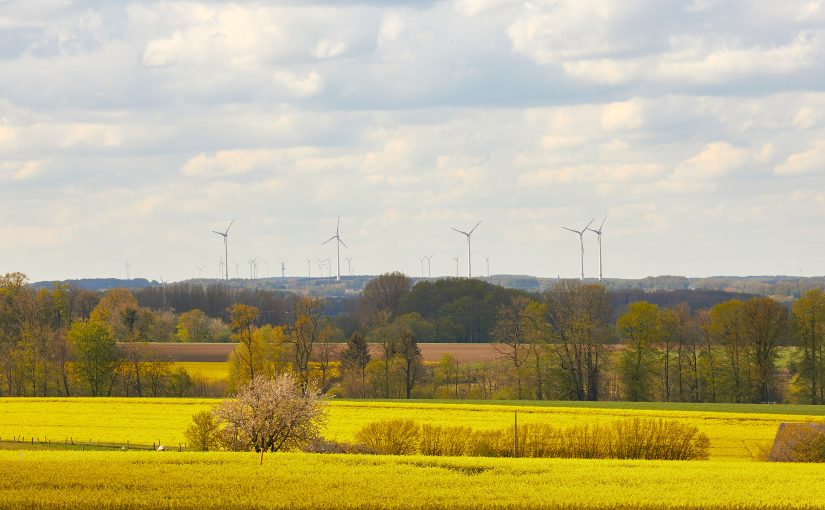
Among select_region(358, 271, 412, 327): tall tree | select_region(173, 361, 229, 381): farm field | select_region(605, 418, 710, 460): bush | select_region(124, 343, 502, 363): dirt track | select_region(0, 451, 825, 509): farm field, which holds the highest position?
select_region(358, 271, 412, 327): tall tree

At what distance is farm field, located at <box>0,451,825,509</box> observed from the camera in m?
34.4

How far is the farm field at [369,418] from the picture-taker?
6531 centimetres

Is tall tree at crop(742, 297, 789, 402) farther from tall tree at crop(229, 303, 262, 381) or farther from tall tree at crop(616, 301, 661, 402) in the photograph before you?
tall tree at crop(229, 303, 262, 381)

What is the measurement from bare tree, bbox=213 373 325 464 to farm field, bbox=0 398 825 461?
10.7 m

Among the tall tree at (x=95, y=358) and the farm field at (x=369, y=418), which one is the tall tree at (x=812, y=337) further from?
the tall tree at (x=95, y=358)

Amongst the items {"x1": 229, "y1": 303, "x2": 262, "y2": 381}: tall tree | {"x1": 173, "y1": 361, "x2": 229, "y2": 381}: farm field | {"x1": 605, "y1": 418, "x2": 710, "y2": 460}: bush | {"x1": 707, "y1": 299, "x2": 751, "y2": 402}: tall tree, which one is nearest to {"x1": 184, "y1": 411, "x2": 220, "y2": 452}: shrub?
{"x1": 605, "y1": 418, "x2": 710, "y2": 460}: bush

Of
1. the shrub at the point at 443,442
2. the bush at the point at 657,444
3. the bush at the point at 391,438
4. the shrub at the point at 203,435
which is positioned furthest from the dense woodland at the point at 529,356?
the bush at the point at 391,438

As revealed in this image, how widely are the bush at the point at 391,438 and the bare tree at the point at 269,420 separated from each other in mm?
3297

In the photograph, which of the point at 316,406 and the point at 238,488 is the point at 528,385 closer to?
the point at 316,406

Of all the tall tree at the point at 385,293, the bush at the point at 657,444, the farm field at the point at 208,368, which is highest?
the tall tree at the point at 385,293

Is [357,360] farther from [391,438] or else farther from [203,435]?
[391,438]

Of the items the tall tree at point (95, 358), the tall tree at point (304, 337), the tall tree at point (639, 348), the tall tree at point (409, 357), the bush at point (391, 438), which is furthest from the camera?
the tall tree at point (95, 358)

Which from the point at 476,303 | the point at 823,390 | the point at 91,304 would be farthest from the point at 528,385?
the point at 91,304

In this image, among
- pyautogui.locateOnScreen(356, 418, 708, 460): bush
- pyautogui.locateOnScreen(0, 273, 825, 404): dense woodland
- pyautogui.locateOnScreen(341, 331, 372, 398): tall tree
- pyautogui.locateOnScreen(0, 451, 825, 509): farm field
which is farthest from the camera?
pyautogui.locateOnScreen(341, 331, 372, 398): tall tree
